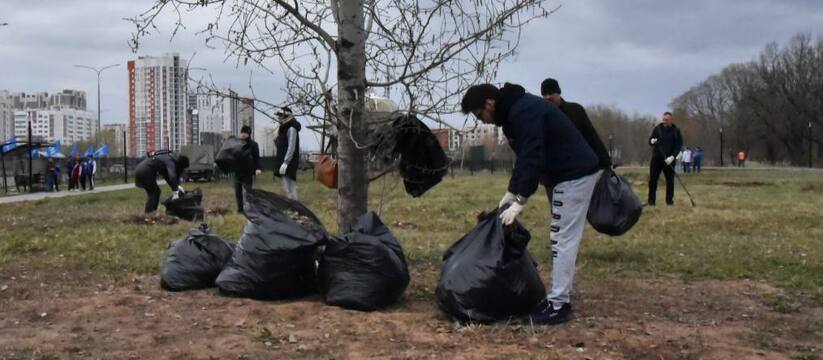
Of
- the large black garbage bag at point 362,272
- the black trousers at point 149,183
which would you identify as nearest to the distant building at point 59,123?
the black trousers at point 149,183

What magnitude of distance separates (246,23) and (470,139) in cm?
180

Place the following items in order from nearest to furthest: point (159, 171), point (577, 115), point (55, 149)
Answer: point (577, 115), point (159, 171), point (55, 149)

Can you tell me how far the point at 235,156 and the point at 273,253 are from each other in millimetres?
5428

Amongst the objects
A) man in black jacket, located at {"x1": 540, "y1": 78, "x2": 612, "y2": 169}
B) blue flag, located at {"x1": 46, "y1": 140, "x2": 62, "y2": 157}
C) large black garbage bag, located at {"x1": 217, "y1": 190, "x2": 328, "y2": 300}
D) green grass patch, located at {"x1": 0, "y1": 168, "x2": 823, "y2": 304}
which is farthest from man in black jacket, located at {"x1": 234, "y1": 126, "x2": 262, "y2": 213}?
blue flag, located at {"x1": 46, "y1": 140, "x2": 62, "y2": 157}

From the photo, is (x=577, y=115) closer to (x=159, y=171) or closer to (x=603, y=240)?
(x=603, y=240)

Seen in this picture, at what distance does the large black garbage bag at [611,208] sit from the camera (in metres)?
4.66

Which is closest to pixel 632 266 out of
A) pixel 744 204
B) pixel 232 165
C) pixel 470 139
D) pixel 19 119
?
pixel 470 139

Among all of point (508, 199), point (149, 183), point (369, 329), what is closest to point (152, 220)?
point (149, 183)

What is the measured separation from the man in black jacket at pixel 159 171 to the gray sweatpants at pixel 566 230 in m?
6.92

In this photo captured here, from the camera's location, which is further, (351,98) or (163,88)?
(163,88)

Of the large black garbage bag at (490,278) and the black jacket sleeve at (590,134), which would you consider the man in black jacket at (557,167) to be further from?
the black jacket sleeve at (590,134)

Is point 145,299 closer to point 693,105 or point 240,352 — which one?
point 240,352

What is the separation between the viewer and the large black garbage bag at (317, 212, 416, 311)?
14.3 feet

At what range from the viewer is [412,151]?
511 cm
